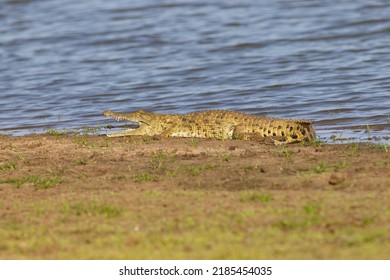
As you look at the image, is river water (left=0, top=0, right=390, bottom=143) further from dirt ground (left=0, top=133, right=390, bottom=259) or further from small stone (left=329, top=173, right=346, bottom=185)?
small stone (left=329, top=173, right=346, bottom=185)

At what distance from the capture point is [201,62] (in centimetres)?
1955

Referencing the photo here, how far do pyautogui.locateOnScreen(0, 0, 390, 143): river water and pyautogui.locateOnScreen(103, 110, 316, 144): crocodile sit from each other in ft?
1.79

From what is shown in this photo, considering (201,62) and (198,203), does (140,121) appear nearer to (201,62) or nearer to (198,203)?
(198,203)

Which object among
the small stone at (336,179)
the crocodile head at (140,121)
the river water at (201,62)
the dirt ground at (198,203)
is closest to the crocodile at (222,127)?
the crocodile head at (140,121)

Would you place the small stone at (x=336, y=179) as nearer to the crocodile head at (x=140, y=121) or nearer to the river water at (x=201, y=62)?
the river water at (x=201, y=62)

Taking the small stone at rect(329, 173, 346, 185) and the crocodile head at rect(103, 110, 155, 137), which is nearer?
the small stone at rect(329, 173, 346, 185)

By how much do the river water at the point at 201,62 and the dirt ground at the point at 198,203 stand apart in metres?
2.40

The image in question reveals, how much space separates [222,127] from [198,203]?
4.12 meters

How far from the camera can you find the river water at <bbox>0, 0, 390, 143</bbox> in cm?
1454

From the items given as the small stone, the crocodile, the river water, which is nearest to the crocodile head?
the crocodile

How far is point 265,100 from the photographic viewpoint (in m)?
15.1

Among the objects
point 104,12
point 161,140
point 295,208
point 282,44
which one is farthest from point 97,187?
point 104,12

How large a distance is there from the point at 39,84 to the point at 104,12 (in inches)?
434

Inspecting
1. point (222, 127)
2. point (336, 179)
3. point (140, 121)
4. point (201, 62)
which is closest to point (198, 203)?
point (336, 179)
